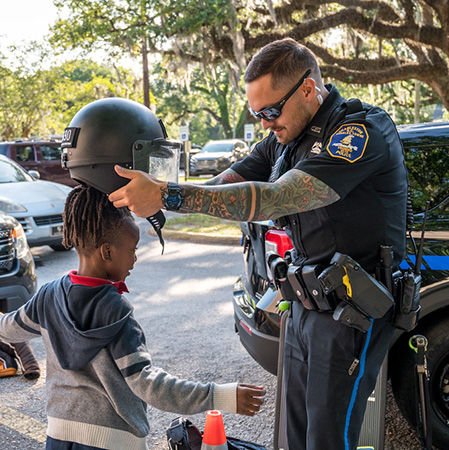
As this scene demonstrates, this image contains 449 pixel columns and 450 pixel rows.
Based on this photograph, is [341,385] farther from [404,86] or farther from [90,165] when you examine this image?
[404,86]

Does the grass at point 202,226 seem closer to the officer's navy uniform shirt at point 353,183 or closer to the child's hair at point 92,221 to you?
the officer's navy uniform shirt at point 353,183

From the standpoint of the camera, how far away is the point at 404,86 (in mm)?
24125

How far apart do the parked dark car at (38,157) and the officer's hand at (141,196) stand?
1401cm

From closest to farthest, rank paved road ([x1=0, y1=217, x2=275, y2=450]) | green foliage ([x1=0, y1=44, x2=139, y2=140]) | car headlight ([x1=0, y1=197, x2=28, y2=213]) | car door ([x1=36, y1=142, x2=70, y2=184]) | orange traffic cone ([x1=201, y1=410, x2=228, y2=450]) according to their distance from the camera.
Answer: orange traffic cone ([x1=201, y1=410, x2=228, y2=450])
paved road ([x1=0, y1=217, x2=275, y2=450])
car headlight ([x1=0, y1=197, x2=28, y2=213])
car door ([x1=36, y1=142, x2=70, y2=184])
green foliage ([x1=0, y1=44, x2=139, y2=140])

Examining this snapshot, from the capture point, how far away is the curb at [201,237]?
9.85 meters

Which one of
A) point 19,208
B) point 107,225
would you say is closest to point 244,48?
point 19,208

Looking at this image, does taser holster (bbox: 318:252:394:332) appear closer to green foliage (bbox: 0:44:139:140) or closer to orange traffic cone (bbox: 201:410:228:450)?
orange traffic cone (bbox: 201:410:228:450)

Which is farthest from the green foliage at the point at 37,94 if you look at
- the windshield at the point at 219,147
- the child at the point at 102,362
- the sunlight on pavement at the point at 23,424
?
the child at the point at 102,362

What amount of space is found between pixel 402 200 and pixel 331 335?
598 millimetres

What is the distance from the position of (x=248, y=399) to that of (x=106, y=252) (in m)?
0.73

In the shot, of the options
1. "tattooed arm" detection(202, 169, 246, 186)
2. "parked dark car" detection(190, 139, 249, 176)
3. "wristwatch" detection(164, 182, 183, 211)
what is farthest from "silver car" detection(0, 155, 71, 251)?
"parked dark car" detection(190, 139, 249, 176)

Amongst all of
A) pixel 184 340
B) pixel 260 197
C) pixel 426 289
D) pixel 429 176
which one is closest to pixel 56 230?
pixel 184 340

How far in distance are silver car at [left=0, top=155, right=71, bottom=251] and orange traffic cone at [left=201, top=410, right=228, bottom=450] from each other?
671 cm

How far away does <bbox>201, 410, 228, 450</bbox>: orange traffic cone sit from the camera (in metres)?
2.17
